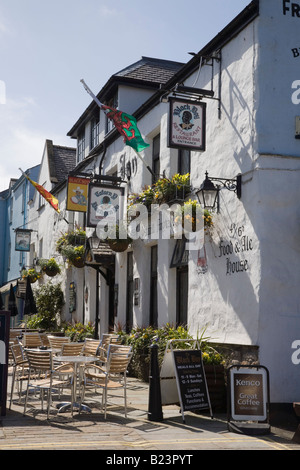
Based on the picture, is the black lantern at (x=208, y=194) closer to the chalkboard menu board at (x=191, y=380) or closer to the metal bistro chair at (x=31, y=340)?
the chalkboard menu board at (x=191, y=380)

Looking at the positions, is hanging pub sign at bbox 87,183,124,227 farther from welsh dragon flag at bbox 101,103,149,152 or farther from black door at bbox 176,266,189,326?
black door at bbox 176,266,189,326

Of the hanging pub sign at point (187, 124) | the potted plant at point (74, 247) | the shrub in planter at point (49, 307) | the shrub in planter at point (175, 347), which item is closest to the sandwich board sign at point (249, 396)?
the shrub in planter at point (175, 347)

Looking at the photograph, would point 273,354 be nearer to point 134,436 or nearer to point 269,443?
point 269,443

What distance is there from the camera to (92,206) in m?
14.5

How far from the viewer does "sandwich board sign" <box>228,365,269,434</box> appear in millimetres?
7828

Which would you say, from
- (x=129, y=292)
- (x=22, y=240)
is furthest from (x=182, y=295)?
(x=22, y=240)

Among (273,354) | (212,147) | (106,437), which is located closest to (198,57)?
(212,147)

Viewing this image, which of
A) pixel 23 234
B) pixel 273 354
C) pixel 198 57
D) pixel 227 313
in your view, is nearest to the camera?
pixel 273 354

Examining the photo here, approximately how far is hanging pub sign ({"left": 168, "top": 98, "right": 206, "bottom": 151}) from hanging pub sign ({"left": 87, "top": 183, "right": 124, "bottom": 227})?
4.70 metres

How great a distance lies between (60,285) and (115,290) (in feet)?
21.9

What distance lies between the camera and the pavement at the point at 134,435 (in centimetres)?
641

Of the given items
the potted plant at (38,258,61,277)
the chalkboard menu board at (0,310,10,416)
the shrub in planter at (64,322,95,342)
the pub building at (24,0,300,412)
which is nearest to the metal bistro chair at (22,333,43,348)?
the pub building at (24,0,300,412)

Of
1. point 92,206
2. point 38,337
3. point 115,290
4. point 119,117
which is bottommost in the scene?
point 38,337

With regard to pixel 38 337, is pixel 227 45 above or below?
above
